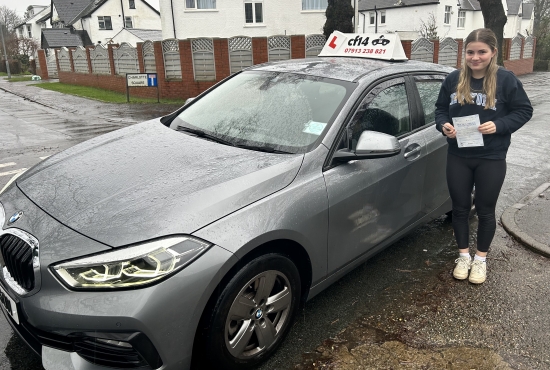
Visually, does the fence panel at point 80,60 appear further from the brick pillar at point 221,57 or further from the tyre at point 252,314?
the tyre at point 252,314

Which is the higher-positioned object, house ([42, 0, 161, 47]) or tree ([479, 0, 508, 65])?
house ([42, 0, 161, 47])

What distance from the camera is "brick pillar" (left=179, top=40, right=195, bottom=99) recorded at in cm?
1562

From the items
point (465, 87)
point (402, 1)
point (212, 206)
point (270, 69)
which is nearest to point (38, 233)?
point (212, 206)

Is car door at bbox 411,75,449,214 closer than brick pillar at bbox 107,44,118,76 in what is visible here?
Yes

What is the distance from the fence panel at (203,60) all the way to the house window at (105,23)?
41.9m

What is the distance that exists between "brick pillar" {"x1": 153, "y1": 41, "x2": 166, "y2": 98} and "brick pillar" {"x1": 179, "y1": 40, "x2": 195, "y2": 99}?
0.94 m

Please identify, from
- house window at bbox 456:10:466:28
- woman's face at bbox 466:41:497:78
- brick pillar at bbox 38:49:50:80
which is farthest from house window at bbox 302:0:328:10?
woman's face at bbox 466:41:497:78

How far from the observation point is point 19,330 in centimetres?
231

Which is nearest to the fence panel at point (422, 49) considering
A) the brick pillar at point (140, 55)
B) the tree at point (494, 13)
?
the tree at point (494, 13)

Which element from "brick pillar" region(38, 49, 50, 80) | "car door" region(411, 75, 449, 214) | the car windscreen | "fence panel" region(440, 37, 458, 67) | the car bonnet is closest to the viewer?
the car bonnet

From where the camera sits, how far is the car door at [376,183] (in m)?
2.91

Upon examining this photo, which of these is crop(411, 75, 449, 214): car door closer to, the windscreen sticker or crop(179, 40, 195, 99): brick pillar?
the windscreen sticker

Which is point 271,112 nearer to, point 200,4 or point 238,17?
point 238,17

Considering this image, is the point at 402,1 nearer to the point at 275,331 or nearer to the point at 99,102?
the point at 99,102
